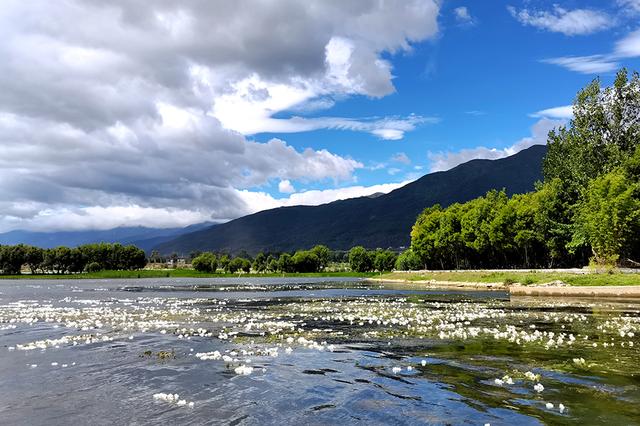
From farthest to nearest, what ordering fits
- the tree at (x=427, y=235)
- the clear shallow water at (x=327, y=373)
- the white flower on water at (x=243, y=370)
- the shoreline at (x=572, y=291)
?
1. the tree at (x=427, y=235)
2. the shoreline at (x=572, y=291)
3. the white flower on water at (x=243, y=370)
4. the clear shallow water at (x=327, y=373)

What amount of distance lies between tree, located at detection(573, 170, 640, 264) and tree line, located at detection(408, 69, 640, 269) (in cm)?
15

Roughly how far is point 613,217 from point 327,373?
8032 cm

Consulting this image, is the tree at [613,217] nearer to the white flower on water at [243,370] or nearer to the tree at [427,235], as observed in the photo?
the tree at [427,235]

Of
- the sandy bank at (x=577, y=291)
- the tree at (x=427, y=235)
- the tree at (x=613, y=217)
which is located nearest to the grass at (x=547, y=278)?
the sandy bank at (x=577, y=291)

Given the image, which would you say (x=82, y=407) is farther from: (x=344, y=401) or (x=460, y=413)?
(x=460, y=413)

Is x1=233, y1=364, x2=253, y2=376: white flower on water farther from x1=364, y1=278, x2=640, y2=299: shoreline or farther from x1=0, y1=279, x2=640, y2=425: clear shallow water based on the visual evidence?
x1=364, y1=278, x2=640, y2=299: shoreline

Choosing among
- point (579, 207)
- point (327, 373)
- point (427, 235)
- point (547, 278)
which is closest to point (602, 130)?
point (579, 207)

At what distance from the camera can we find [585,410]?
1441 centimetres

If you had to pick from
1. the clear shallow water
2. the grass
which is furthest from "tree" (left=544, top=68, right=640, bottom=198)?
the clear shallow water

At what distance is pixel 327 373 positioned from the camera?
20609 millimetres

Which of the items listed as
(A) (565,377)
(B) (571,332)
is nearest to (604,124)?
(B) (571,332)

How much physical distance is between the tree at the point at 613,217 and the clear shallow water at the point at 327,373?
54.3m

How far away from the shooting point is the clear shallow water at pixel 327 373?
587 inches

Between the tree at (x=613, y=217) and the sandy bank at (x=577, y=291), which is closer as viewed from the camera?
the sandy bank at (x=577, y=291)
